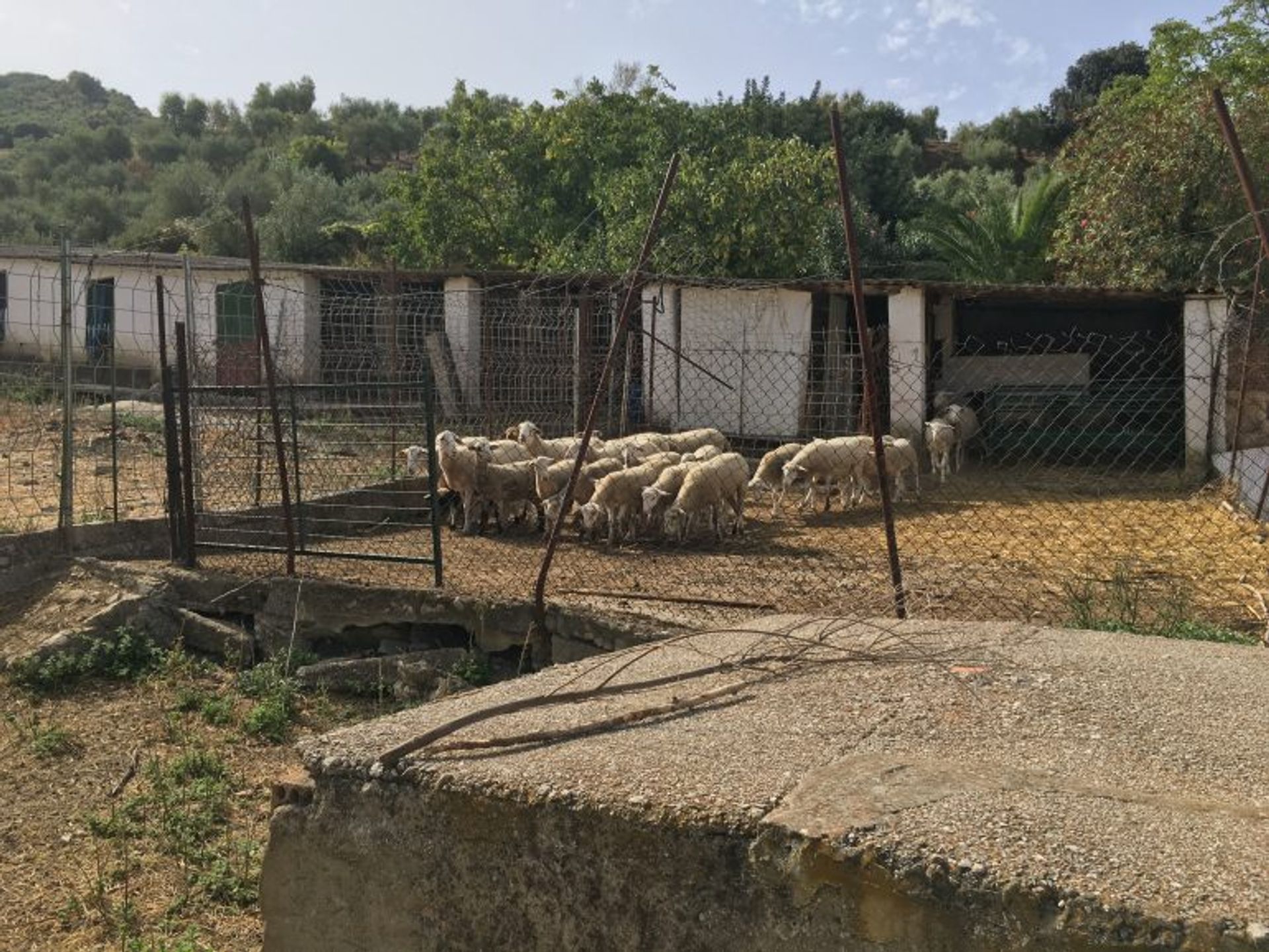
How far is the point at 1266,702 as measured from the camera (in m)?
3.88

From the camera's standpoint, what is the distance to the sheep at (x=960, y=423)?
15.4 metres

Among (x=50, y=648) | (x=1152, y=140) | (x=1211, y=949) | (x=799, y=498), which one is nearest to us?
(x=1211, y=949)

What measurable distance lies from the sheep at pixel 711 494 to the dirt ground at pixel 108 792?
3.81m

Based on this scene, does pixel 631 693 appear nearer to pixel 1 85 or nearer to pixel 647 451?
pixel 647 451

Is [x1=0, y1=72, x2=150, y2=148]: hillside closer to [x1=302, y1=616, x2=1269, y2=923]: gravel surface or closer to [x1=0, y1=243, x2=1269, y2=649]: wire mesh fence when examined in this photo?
[x1=0, y1=243, x2=1269, y2=649]: wire mesh fence

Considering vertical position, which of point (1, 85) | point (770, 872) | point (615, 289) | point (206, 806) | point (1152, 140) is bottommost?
point (206, 806)

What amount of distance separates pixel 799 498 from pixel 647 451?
2.35 meters

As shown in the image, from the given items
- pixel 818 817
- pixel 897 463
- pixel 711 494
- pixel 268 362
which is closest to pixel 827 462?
pixel 897 463

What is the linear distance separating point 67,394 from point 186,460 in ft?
3.44

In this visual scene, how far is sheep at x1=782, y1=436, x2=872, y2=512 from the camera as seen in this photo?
1213cm

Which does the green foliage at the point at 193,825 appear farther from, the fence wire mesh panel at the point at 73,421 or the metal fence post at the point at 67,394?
the fence wire mesh panel at the point at 73,421

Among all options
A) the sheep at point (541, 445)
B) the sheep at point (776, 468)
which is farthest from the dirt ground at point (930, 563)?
the sheep at point (541, 445)

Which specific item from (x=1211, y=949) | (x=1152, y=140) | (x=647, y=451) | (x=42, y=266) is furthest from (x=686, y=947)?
(x=42, y=266)

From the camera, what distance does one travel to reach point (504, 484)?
1094cm
